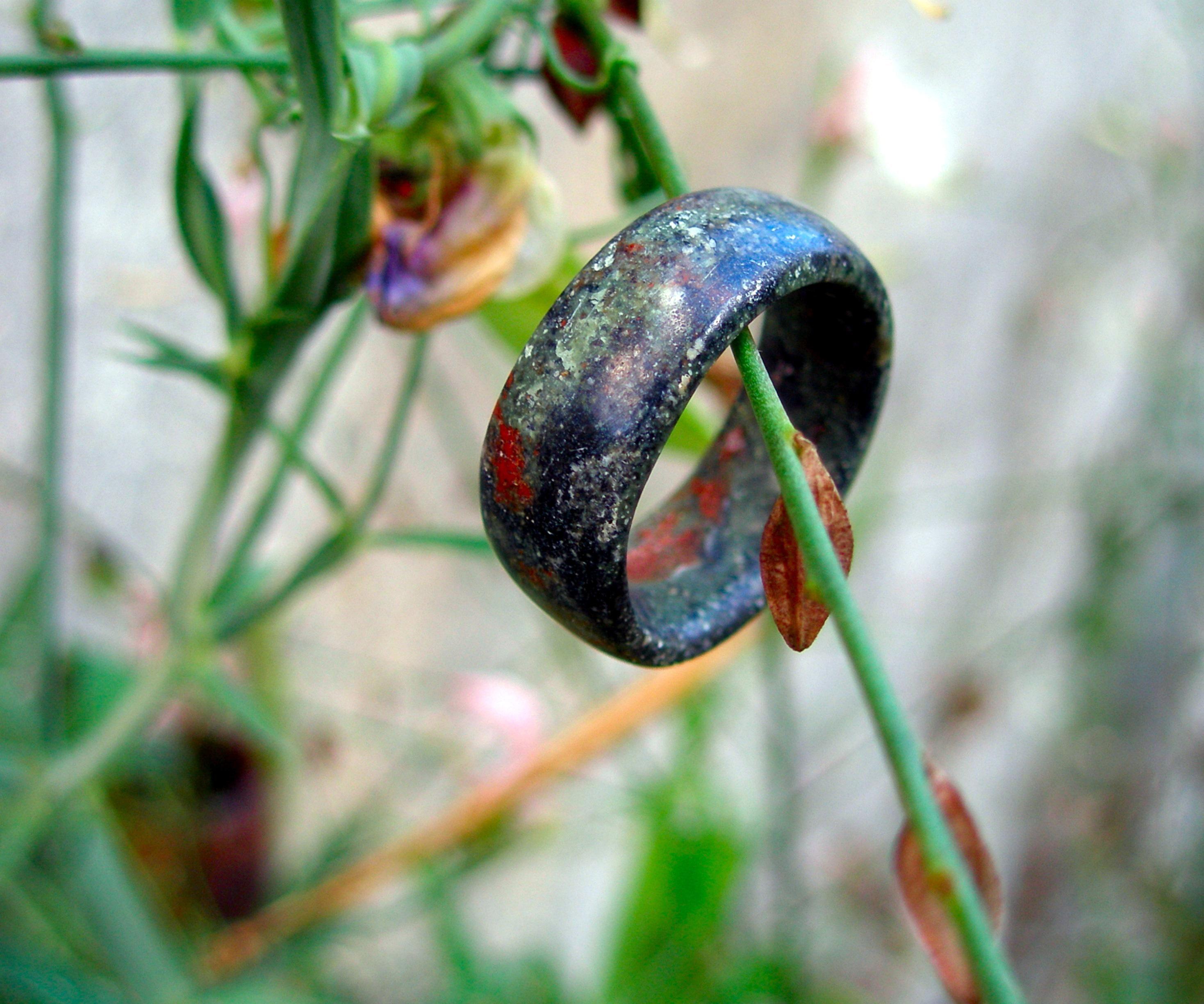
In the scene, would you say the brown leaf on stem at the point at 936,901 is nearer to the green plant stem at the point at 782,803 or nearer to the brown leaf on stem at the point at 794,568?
the brown leaf on stem at the point at 794,568

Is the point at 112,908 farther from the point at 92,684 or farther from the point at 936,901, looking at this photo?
the point at 936,901

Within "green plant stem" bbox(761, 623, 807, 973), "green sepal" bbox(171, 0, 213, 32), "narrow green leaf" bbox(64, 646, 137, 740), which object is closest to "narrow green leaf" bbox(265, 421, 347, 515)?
"green sepal" bbox(171, 0, 213, 32)

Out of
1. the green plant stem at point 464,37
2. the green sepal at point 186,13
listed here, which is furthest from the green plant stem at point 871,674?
the green sepal at point 186,13

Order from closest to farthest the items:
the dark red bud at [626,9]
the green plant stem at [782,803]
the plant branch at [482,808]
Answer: the dark red bud at [626,9], the green plant stem at [782,803], the plant branch at [482,808]

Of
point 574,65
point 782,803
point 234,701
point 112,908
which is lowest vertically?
point 782,803

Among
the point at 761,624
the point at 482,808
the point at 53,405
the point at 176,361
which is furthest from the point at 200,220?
the point at 482,808

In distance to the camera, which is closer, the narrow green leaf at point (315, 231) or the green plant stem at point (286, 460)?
the narrow green leaf at point (315, 231)

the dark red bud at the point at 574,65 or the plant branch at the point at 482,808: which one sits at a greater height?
the dark red bud at the point at 574,65

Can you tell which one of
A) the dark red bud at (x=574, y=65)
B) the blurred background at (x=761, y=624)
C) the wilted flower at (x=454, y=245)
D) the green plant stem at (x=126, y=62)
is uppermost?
the green plant stem at (x=126, y=62)
